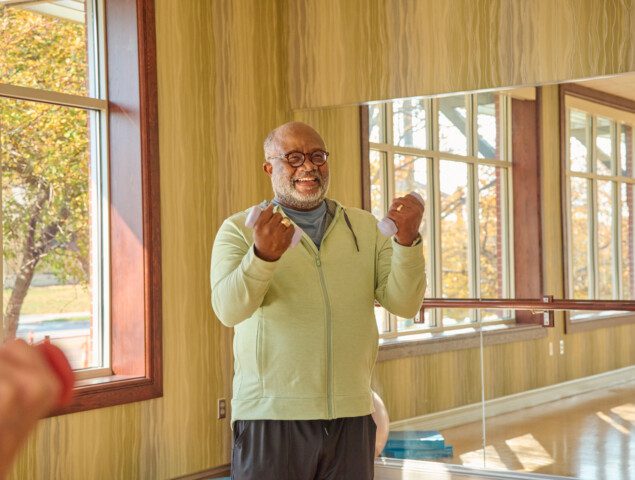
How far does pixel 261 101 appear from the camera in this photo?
5164mm

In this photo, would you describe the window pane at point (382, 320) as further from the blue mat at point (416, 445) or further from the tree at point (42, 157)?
the tree at point (42, 157)

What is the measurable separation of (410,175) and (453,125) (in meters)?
0.74

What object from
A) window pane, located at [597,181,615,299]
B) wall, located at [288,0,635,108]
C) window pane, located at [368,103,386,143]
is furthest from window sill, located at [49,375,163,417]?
window pane, located at [597,181,615,299]

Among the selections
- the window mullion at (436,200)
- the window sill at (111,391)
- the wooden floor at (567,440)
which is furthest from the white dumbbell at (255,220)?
the window mullion at (436,200)

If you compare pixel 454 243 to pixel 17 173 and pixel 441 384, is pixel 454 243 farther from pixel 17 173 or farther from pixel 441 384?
pixel 17 173

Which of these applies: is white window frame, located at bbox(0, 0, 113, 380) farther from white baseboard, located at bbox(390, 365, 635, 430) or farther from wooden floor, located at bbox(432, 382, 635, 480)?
wooden floor, located at bbox(432, 382, 635, 480)

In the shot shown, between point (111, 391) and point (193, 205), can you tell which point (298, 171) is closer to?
point (111, 391)

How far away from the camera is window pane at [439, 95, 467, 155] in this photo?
6.83 m

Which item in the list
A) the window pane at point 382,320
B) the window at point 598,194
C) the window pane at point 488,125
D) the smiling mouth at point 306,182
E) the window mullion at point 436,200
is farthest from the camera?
the window at point 598,194

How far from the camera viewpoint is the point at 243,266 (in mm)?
1879

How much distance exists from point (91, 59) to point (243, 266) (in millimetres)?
2913

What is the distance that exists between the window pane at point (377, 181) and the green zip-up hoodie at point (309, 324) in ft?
13.0

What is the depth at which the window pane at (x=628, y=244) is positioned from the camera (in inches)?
346

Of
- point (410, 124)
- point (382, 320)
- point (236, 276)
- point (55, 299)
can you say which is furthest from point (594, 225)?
point (236, 276)
